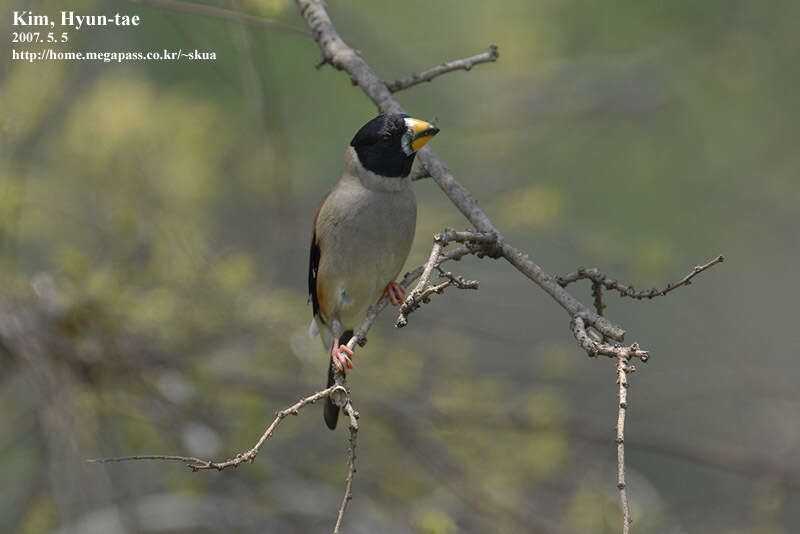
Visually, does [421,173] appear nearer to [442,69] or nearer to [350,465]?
[442,69]

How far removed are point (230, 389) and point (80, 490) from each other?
116 centimetres

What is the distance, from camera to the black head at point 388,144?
336 cm

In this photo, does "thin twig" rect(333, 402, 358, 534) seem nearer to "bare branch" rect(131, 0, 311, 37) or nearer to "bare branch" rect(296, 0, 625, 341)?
"bare branch" rect(296, 0, 625, 341)

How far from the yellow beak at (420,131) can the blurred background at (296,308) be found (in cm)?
65

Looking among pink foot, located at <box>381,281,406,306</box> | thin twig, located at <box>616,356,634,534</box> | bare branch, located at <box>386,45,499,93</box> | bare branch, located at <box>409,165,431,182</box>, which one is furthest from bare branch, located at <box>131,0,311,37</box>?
thin twig, located at <box>616,356,634,534</box>

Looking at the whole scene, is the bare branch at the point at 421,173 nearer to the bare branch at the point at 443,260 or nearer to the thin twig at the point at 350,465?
the bare branch at the point at 443,260

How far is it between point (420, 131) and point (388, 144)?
1.07 ft

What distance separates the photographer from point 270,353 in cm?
555

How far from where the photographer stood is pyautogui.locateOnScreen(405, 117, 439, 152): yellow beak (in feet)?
10.5

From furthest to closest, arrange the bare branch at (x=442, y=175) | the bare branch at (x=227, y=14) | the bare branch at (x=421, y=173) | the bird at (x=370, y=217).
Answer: the bird at (x=370, y=217)
the bare branch at (x=227, y=14)
the bare branch at (x=421, y=173)
the bare branch at (x=442, y=175)

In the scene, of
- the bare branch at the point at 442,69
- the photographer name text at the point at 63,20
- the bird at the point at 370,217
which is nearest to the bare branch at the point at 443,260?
the bare branch at the point at 442,69

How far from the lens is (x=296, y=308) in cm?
524

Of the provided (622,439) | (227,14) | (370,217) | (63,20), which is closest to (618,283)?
(622,439)

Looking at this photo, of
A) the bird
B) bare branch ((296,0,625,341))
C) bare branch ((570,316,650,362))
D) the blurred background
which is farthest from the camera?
the blurred background
